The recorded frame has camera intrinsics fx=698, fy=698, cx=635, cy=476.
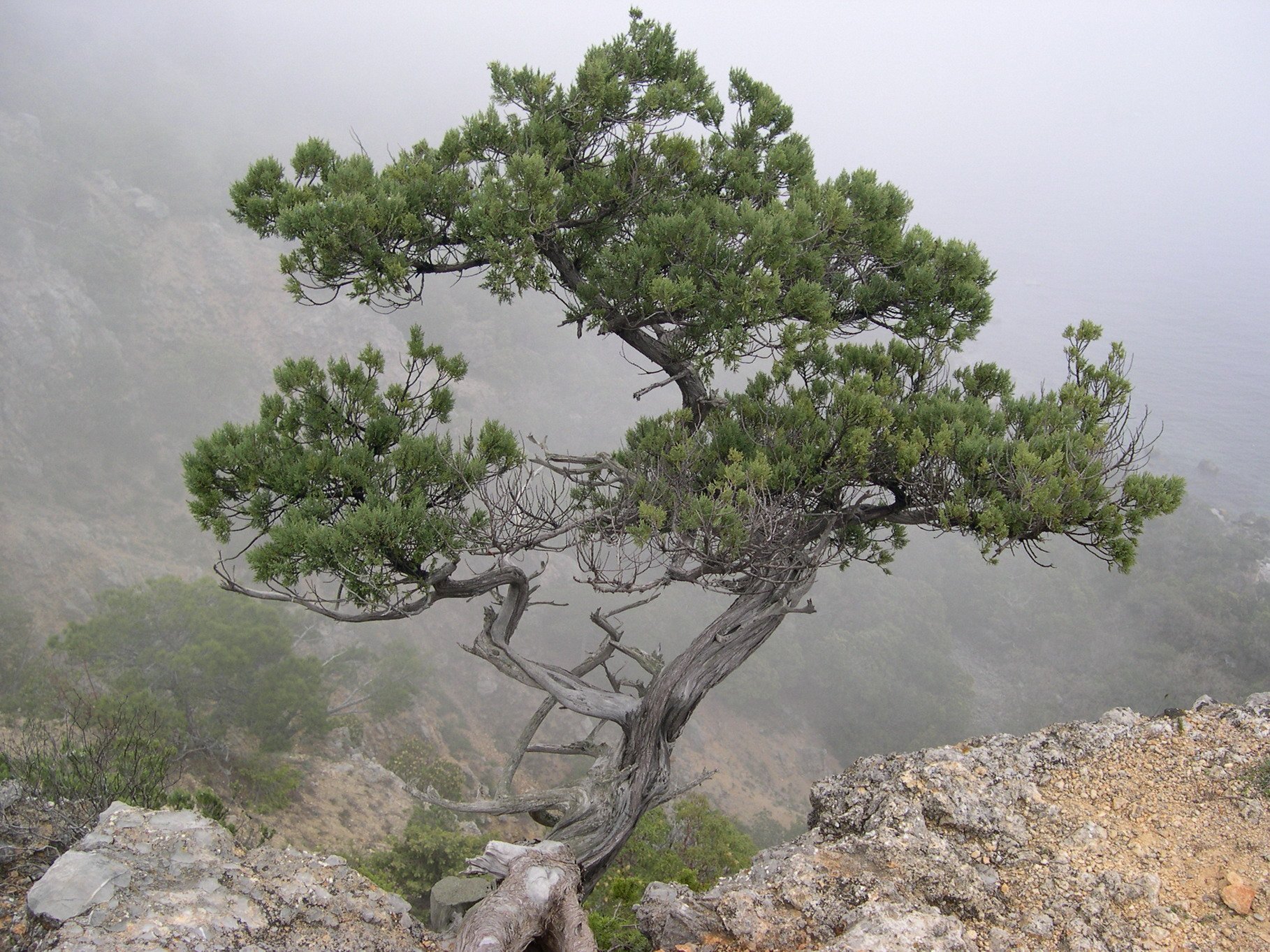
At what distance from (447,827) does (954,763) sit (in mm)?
13290

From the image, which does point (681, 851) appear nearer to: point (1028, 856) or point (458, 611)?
point (1028, 856)

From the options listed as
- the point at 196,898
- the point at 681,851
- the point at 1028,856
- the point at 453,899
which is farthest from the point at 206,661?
the point at 1028,856

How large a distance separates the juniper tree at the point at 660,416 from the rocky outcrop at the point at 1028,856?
1.35 m

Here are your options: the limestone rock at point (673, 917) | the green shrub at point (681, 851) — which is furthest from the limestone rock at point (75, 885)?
the green shrub at point (681, 851)

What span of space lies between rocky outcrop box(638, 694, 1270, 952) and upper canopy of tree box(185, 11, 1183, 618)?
1.37m

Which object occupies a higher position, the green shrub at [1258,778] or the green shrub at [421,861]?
the green shrub at [1258,778]

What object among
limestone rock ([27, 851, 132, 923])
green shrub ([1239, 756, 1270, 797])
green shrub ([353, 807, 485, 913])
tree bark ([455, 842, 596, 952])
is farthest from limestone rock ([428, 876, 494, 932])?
green shrub ([353, 807, 485, 913])

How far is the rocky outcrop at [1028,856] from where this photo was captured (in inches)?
130

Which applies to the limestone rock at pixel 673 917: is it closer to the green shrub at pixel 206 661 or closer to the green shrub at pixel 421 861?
the green shrub at pixel 421 861

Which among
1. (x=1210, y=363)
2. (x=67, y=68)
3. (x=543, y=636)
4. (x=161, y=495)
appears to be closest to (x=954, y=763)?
(x=543, y=636)

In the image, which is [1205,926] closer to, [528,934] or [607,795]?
[528,934]

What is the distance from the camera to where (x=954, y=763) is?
450 cm

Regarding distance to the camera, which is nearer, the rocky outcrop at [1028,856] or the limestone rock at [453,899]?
the rocky outcrop at [1028,856]

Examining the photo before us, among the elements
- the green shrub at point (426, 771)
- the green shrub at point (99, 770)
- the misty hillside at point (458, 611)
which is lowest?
the green shrub at point (99, 770)
